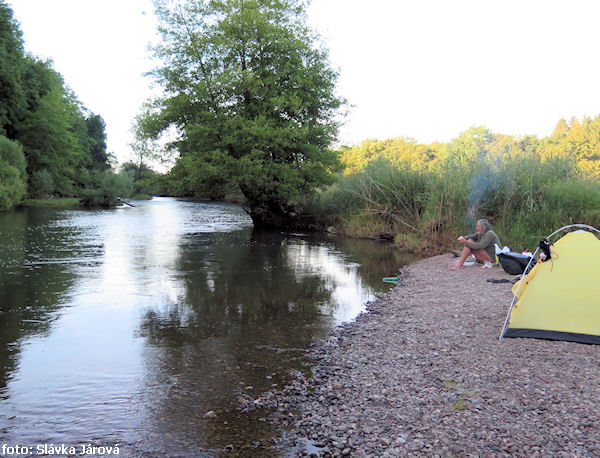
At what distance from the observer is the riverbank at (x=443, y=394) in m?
4.36

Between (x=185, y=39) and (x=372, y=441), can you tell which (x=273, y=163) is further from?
(x=372, y=441)

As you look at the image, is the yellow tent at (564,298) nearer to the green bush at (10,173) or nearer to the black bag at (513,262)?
the black bag at (513,262)

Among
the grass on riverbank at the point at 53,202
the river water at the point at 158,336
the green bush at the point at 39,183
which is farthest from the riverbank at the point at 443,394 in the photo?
the green bush at the point at 39,183

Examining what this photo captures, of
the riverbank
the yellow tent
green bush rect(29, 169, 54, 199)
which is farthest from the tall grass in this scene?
green bush rect(29, 169, 54, 199)

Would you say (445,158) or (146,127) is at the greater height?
(146,127)

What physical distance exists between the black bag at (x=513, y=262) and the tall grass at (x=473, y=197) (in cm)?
415

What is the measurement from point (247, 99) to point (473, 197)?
15068 millimetres

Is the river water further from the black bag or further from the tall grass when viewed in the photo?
the black bag

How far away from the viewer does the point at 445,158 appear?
2159 centimetres

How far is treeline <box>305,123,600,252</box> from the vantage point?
16656 millimetres

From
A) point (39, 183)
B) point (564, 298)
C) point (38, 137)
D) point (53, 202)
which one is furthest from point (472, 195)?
point (38, 137)

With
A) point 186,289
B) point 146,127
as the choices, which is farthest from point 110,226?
point 186,289

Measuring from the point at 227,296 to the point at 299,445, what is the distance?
7.44 meters

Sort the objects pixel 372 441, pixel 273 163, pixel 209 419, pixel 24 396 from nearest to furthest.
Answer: pixel 372 441 < pixel 209 419 < pixel 24 396 < pixel 273 163
